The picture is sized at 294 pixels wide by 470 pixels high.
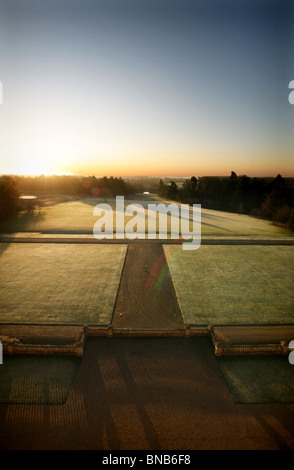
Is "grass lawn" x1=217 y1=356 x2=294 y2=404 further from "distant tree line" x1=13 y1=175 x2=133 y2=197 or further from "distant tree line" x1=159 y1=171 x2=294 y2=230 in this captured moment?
"distant tree line" x1=13 y1=175 x2=133 y2=197

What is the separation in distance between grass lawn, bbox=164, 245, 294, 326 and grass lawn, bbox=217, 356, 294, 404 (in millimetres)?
3357

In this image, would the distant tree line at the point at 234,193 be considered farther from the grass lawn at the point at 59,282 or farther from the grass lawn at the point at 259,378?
the grass lawn at the point at 259,378

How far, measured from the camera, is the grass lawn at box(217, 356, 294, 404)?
40.9 feet

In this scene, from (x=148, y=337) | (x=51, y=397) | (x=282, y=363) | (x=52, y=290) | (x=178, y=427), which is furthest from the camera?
(x=52, y=290)

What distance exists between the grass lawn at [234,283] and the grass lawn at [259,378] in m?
3.36

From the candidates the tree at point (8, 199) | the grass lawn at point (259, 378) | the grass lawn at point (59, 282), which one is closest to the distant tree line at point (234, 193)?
the grass lawn at point (59, 282)

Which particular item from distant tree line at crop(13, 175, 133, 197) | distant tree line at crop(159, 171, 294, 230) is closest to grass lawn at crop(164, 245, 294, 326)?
distant tree line at crop(159, 171, 294, 230)

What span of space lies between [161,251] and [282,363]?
797 inches

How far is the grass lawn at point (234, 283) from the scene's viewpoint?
61.9 ft

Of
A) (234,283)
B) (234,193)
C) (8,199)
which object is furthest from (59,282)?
(234,193)
